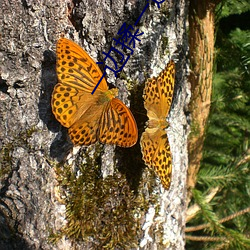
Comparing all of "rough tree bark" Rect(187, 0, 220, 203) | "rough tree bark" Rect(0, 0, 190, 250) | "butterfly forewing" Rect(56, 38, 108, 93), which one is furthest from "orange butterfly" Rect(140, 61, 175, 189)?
"rough tree bark" Rect(187, 0, 220, 203)

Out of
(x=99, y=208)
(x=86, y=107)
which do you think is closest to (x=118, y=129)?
(x=86, y=107)

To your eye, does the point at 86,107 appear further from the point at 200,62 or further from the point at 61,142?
the point at 200,62

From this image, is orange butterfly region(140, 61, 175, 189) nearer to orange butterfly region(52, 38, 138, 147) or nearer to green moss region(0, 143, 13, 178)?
orange butterfly region(52, 38, 138, 147)

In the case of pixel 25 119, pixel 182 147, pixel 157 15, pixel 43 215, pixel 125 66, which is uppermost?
pixel 157 15

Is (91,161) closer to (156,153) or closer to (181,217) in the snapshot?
(156,153)

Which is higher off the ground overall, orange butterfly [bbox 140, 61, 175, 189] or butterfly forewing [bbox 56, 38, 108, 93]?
butterfly forewing [bbox 56, 38, 108, 93]

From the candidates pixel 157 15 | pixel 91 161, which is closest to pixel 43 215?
Answer: pixel 91 161

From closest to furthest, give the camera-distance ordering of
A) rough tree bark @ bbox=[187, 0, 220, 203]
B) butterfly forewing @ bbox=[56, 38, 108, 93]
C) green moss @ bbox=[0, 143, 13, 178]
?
butterfly forewing @ bbox=[56, 38, 108, 93], green moss @ bbox=[0, 143, 13, 178], rough tree bark @ bbox=[187, 0, 220, 203]
